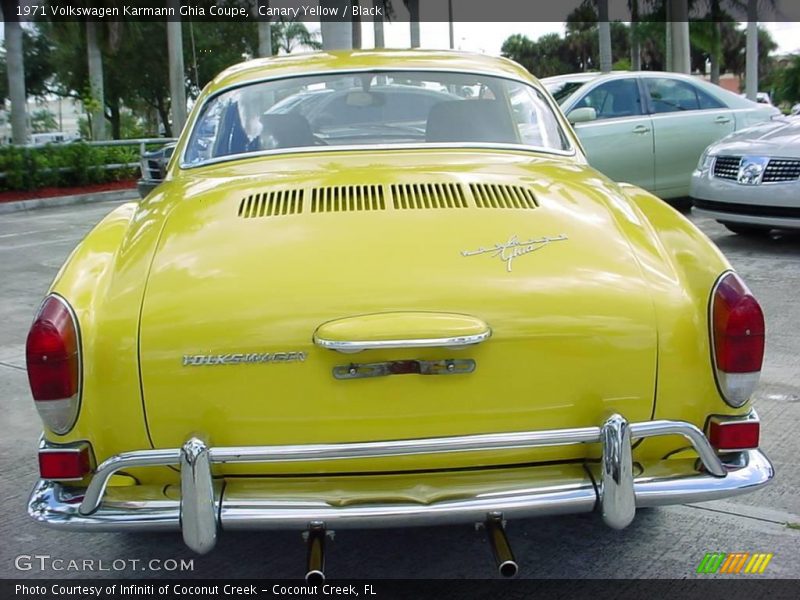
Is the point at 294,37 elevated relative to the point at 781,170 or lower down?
elevated

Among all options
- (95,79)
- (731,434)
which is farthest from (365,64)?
(95,79)

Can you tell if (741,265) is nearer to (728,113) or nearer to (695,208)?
(695,208)

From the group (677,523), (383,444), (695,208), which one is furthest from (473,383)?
(695,208)

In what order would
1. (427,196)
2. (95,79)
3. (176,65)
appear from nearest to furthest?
(427,196) → (176,65) → (95,79)

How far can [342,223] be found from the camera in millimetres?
2873

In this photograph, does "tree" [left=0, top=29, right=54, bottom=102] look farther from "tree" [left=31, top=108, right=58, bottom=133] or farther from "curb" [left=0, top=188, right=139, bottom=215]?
"curb" [left=0, top=188, right=139, bottom=215]

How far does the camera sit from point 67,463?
102 inches

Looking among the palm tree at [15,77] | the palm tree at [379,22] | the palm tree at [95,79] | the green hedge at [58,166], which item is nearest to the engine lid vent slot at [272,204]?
the green hedge at [58,166]

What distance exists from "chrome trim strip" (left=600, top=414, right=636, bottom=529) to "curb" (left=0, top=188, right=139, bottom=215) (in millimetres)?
13340

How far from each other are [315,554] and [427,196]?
1.23m

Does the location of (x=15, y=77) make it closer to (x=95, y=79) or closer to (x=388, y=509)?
(x=95, y=79)

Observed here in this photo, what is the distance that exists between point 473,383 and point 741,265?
5.65m

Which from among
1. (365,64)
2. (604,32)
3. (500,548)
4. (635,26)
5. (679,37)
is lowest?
(500,548)

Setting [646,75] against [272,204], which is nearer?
[272,204]
